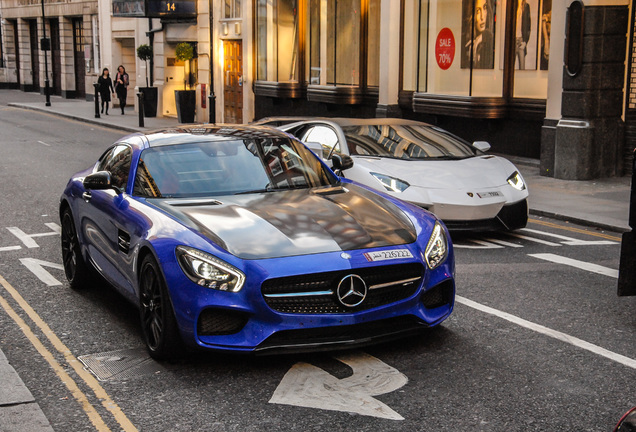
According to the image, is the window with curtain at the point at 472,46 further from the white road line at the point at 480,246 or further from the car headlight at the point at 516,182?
the white road line at the point at 480,246

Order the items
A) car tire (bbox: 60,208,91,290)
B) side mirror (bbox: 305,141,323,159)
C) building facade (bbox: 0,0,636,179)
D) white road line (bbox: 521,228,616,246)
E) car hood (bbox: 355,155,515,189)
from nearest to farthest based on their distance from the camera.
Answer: car tire (bbox: 60,208,91,290)
car hood (bbox: 355,155,515,189)
white road line (bbox: 521,228,616,246)
side mirror (bbox: 305,141,323,159)
building facade (bbox: 0,0,636,179)

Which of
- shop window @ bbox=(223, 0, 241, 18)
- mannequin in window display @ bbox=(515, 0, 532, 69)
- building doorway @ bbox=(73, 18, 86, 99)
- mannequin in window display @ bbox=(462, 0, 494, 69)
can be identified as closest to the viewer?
mannequin in window display @ bbox=(515, 0, 532, 69)

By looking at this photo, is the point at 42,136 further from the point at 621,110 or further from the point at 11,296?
the point at 11,296

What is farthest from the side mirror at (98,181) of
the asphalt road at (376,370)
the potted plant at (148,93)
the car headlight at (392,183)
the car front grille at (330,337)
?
the potted plant at (148,93)

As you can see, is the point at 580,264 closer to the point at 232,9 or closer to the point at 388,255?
the point at 388,255

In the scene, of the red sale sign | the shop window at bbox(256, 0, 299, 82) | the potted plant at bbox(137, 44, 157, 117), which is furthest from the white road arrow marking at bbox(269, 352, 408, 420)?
the potted plant at bbox(137, 44, 157, 117)

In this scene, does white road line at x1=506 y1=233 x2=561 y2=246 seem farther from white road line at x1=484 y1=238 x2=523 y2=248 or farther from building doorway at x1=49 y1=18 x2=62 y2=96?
building doorway at x1=49 y1=18 x2=62 y2=96

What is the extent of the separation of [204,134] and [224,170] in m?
0.59

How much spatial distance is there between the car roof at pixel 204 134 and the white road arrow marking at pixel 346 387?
2310 mm

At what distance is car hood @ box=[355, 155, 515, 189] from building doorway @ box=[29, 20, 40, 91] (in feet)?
167

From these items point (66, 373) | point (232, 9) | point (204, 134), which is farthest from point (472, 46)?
point (66, 373)

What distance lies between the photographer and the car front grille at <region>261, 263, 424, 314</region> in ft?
17.8

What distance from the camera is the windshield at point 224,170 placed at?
6.74 metres

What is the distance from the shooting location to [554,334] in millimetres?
6480
